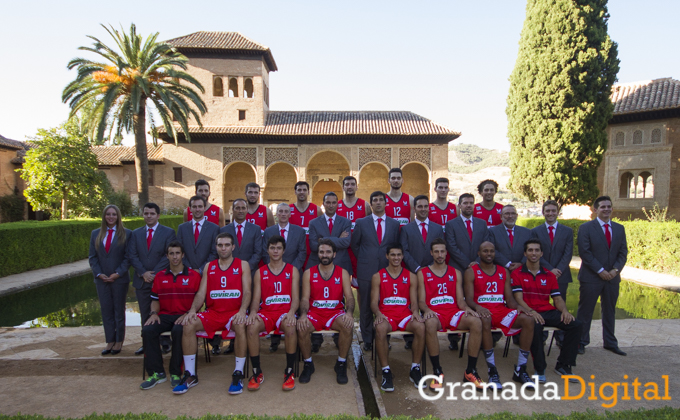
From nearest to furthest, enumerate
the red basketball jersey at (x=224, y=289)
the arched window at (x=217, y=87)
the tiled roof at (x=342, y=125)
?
the red basketball jersey at (x=224, y=289) < the tiled roof at (x=342, y=125) < the arched window at (x=217, y=87)

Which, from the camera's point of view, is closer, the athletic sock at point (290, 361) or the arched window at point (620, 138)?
the athletic sock at point (290, 361)

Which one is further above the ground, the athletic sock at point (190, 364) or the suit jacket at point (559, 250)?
the suit jacket at point (559, 250)

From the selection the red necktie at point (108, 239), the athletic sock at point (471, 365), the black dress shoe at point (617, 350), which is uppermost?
the red necktie at point (108, 239)

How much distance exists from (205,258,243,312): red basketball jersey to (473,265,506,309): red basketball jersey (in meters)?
2.55

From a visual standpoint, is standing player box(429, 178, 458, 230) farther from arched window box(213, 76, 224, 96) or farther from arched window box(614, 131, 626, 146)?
arched window box(213, 76, 224, 96)

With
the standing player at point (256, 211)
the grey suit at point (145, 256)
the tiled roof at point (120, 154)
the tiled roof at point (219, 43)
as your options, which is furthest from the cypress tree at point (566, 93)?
the tiled roof at point (120, 154)

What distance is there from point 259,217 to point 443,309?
9.24 feet

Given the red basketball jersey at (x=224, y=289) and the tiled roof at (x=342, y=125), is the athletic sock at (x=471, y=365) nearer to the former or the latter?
the red basketball jersey at (x=224, y=289)

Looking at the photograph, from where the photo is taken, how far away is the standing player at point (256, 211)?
17.9ft

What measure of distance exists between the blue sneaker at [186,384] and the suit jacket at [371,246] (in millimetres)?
2098

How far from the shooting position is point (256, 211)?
578cm

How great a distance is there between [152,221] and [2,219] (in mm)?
24644

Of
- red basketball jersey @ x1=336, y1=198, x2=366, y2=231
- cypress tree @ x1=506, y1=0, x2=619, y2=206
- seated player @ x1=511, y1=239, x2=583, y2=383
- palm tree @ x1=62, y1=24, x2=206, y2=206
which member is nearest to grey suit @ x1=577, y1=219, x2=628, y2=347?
seated player @ x1=511, y1=239, x2=583, y2=383

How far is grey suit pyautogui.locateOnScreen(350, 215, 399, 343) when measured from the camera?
4914 mm
